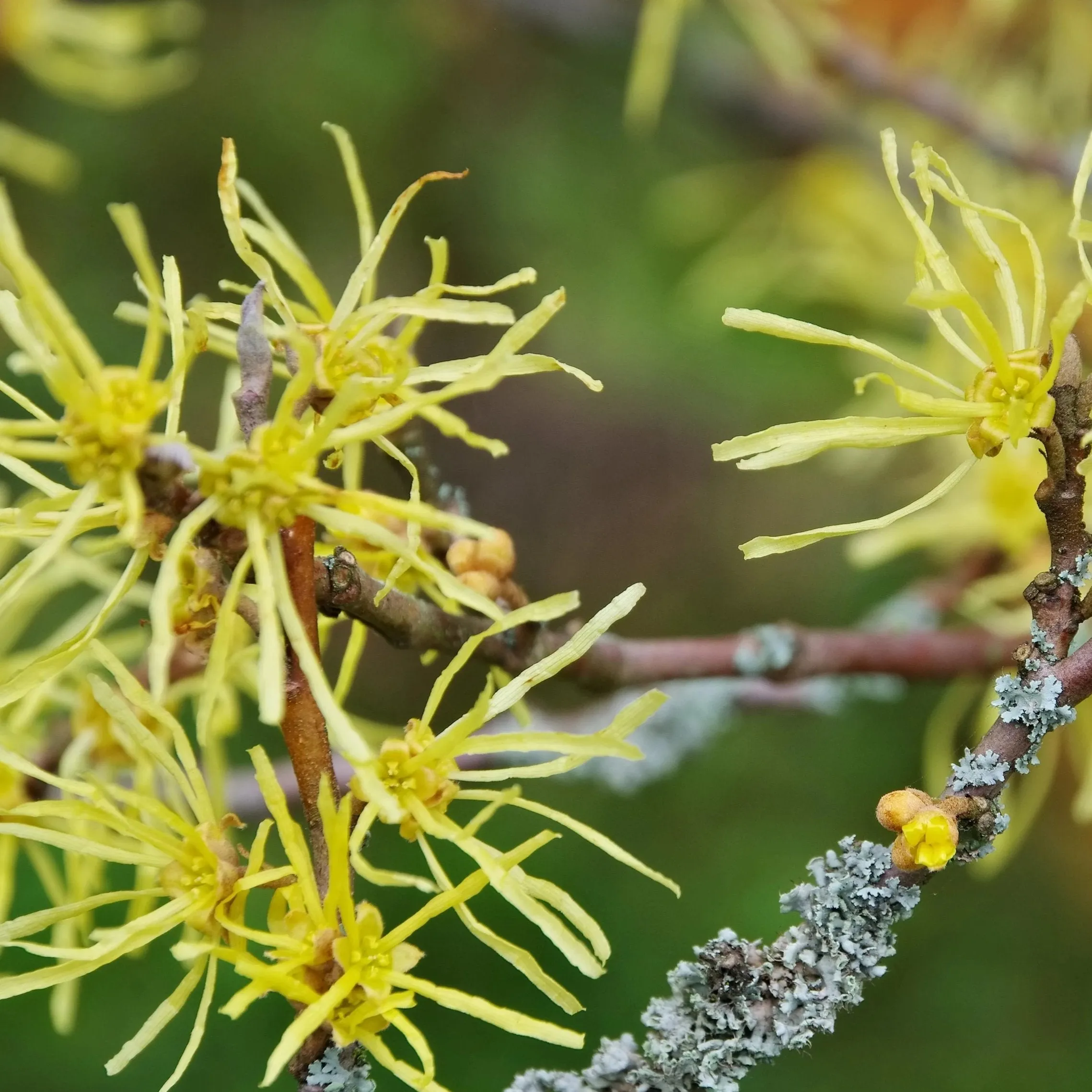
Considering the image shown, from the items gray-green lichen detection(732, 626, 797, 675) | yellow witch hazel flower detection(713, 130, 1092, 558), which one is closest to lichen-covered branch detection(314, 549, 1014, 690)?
gray-green lichen detection(732, 626, 797, 675)

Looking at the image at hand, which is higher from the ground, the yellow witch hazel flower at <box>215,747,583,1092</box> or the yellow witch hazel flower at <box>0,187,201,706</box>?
the yellow witch hazel flower at <box>0,187,201,706</box>

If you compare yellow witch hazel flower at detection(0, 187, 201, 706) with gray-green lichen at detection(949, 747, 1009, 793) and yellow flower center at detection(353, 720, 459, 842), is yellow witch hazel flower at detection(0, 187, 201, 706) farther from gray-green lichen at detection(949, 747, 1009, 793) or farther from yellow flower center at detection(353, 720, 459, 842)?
gray-green lichen at detection(949, 747, 1009, 793)

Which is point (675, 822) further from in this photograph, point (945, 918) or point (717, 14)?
point (717, 14)

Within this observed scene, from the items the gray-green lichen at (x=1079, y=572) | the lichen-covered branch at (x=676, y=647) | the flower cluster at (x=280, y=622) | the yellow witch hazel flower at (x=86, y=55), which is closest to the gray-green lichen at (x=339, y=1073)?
the flower cluster at (x=280, y=622)

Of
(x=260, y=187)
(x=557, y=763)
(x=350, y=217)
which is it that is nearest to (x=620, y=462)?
(x=350, y=217)

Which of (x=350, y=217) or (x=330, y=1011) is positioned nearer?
(x=330, y=1011)

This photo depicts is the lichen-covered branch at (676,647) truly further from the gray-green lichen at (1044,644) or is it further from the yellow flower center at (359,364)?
the gray-green lichen at (1044,644)
